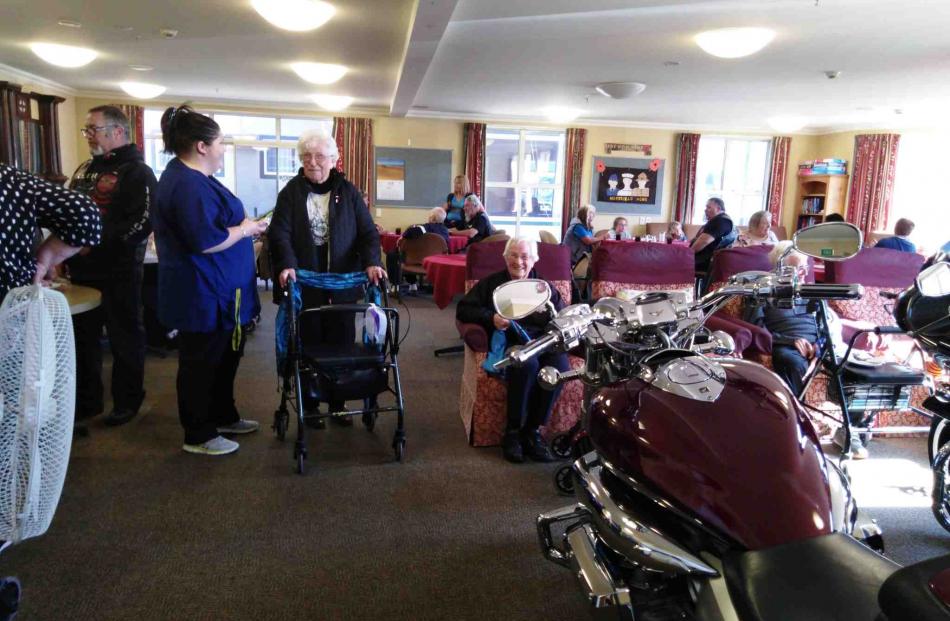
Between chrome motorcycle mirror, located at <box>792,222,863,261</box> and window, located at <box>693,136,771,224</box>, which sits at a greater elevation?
window, located at <box>693,136,771,224</box>

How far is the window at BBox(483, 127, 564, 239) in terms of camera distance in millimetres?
10336

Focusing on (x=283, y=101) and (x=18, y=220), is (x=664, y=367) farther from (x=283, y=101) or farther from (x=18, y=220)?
(x=283, y=101)

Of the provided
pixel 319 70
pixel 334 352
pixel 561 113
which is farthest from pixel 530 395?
pixel 561 113

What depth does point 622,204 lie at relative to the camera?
1034 centimetres

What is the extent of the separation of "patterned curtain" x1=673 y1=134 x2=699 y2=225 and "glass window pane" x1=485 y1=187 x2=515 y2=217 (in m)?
2.73

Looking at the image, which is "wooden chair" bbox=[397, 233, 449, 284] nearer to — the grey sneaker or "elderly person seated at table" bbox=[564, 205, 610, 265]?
"elderly person seated at table" bbox=[564, 205, 610, 265]

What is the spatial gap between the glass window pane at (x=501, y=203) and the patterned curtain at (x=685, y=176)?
8.97 feet

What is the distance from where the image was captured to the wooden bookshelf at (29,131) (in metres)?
6.38

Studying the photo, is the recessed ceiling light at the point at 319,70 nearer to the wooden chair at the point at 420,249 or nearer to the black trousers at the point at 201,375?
the wooden chair at the point at 420,249

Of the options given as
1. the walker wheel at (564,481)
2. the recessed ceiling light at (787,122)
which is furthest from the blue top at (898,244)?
the walker wheel at (564,481)

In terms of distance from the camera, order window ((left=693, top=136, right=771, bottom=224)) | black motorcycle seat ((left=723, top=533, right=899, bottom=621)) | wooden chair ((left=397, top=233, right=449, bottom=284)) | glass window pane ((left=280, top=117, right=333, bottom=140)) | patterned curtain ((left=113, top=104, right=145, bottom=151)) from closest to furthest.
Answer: black motorcycle seat ((left=723, top=533, right=899, bottom=621)) < wooden chair ((left=397, top=233, right=449, bottom=284)) < patterned curtain ((left=113, top=104, right=145, bottom=151)) < glass window pane ((left=280, top=117, right=333, bottom=140)) < window ((left=693, top=136, right=771, bottom=224))

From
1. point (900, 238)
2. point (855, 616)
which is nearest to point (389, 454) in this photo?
point (855, 616)

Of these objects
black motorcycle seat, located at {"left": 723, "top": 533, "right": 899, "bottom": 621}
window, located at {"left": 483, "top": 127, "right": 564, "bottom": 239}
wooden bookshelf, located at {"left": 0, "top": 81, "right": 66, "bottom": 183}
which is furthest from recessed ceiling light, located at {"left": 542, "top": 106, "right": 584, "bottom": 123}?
black motorcycle seat, located at {"left": 723, "top": 533, "right": 899, "bottom": 621}

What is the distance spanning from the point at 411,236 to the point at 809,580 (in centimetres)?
608
